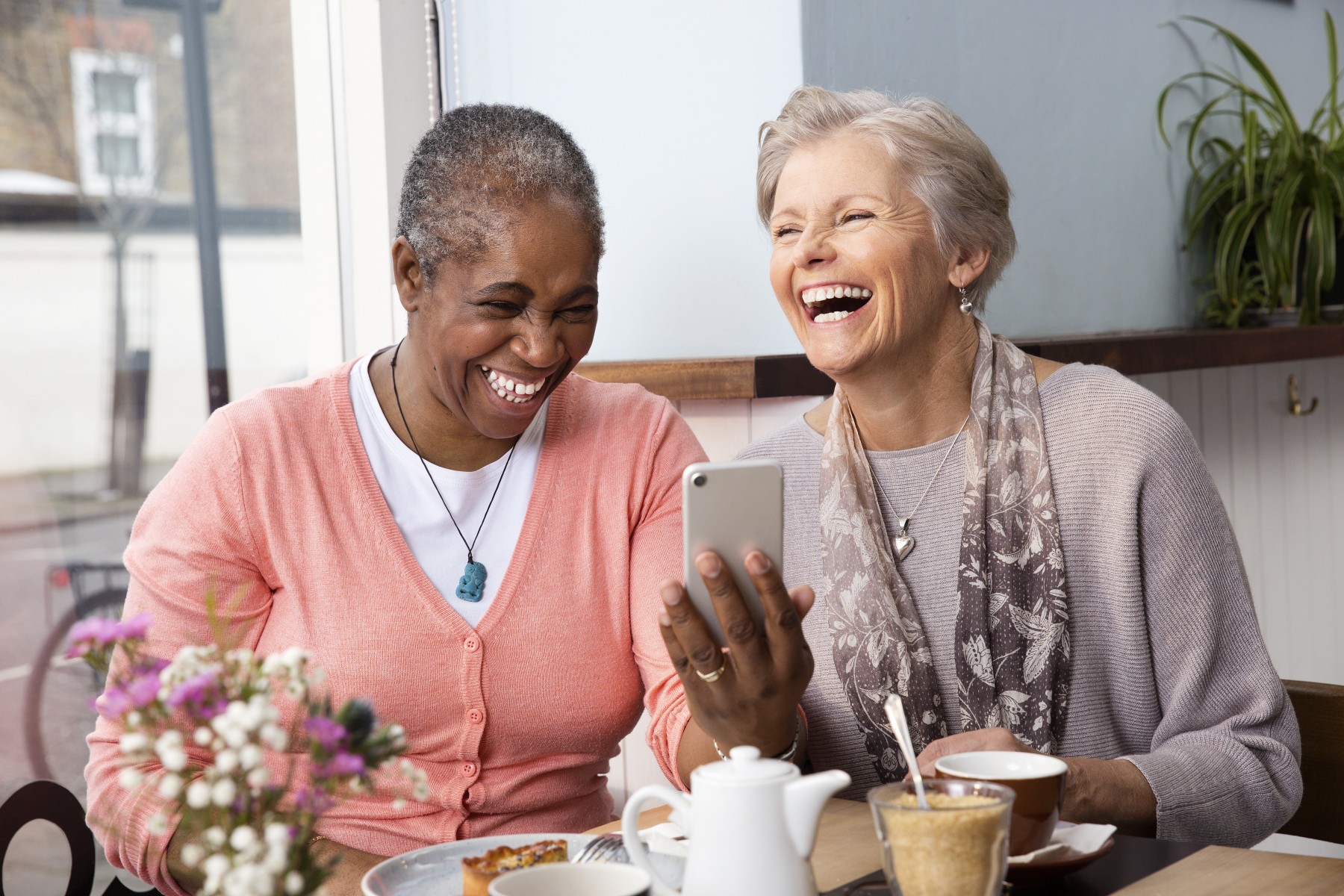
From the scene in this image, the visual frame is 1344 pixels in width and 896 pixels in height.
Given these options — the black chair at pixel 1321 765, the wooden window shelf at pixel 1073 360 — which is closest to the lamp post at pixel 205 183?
the wooden window shelf at pixel 1073 360

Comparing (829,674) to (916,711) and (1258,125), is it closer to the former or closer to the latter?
(916,711)

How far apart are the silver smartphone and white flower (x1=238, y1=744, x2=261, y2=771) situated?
0.45 meters

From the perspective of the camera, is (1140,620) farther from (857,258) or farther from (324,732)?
(324,732)

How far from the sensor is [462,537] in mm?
1541

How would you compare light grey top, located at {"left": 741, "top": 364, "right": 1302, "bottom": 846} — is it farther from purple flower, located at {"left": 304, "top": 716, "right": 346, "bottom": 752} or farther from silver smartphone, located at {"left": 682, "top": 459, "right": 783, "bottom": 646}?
purple flower, located at {"left": 304, "top": 716, "right": 346, "bottom": 752}

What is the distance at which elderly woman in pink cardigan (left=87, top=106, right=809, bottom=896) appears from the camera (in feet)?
4.73

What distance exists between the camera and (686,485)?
1.04 m

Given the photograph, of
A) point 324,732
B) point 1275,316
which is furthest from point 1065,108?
point 324,732

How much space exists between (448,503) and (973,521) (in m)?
0.65

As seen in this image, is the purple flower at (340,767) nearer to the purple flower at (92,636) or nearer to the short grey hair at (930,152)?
the purple flower at (92,636)

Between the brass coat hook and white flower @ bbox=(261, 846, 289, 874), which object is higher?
white flower @ bbox=(261, 846, 289, 874)

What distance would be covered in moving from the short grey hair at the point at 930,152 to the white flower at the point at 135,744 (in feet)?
3.98

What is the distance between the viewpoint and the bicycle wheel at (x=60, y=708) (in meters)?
2.01

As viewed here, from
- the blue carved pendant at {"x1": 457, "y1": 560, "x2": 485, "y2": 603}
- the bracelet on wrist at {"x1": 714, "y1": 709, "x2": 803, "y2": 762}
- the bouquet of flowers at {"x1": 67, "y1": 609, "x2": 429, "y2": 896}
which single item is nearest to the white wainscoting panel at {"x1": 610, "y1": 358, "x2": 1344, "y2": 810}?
the bracelet on wrist at {"x1": 714, "y1": 709, "x2": 803, "y2": 762}
